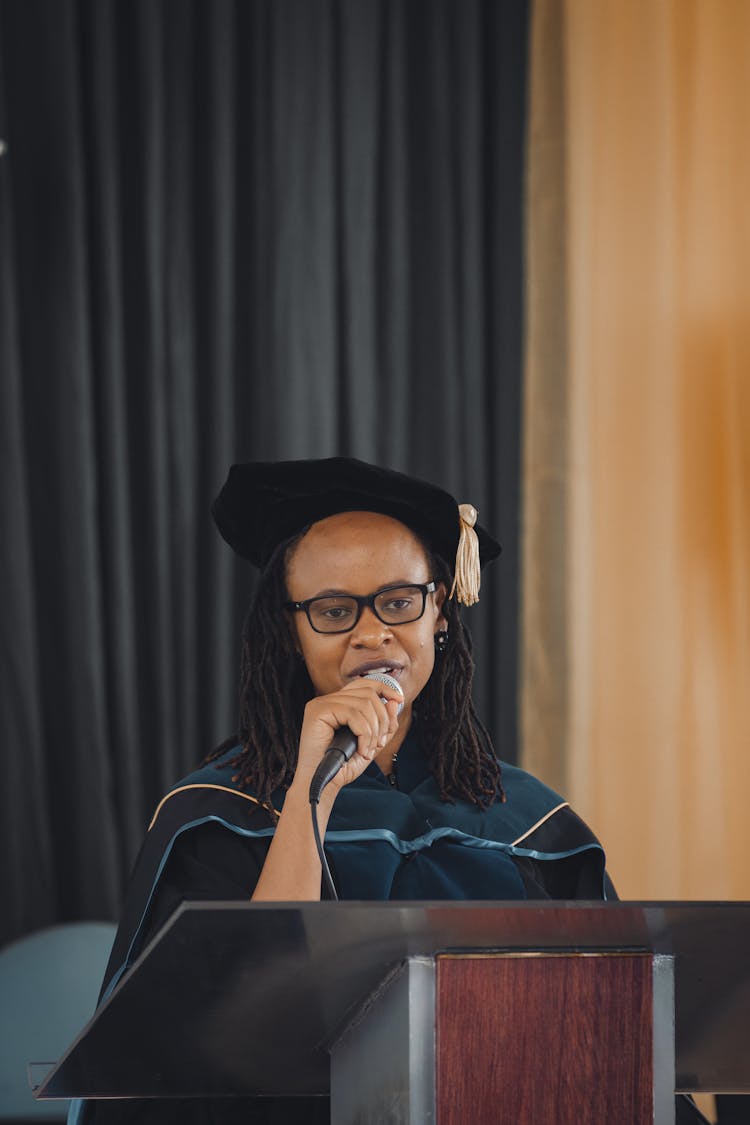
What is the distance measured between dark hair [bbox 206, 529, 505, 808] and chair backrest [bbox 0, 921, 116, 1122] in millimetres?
981

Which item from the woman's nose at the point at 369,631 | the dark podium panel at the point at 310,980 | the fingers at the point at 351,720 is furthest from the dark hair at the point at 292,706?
the dark podium panel at the point at 310,980

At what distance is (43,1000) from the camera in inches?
105

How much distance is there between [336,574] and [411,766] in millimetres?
345

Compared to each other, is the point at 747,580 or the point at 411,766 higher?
the point at 747,580

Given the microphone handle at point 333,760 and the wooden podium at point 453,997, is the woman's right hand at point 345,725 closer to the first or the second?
the microphone handle at point 333,760

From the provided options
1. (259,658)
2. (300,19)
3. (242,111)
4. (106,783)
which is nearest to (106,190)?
(242,111)

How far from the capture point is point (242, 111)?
11.2ft

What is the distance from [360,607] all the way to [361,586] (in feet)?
0.10

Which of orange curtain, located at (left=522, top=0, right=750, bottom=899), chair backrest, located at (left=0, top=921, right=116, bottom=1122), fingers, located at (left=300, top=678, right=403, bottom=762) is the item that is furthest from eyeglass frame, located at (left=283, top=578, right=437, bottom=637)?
orange curtain, located at (left=522, top=0, right=750, bottom=899)

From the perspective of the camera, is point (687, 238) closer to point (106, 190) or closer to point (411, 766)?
point (106, 190)

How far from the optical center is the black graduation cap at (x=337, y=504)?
1.92 metres

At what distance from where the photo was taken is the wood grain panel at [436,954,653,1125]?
1.09 meters

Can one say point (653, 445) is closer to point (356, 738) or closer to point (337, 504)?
point (337, 504)

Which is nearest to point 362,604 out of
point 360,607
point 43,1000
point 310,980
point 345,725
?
point 360,607
